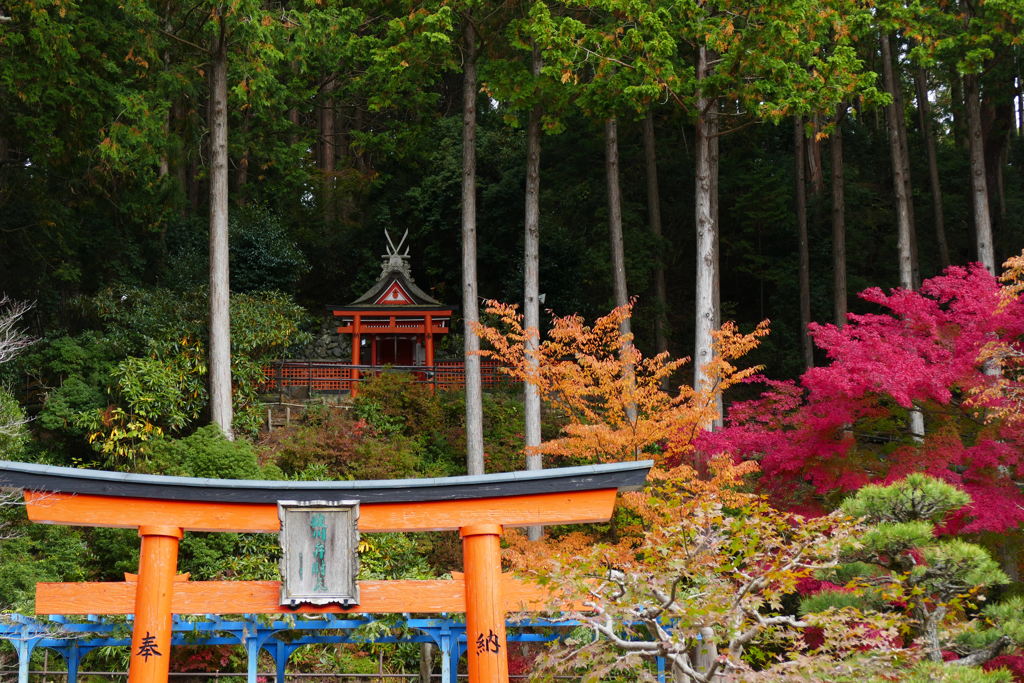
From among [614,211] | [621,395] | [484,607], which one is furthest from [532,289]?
[484,607]

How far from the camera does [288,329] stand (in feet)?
60.2

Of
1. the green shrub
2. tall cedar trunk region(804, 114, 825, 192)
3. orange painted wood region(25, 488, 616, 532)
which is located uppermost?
tall cedar trunk region(804, 114, 825, 192)

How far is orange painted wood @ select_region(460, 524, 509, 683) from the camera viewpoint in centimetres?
853

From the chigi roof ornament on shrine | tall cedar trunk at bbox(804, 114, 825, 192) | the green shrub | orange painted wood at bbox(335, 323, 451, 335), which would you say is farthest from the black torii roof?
tall cedar trunk at bbox(804, 114, 825, 192)

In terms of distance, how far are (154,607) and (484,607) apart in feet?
9.65

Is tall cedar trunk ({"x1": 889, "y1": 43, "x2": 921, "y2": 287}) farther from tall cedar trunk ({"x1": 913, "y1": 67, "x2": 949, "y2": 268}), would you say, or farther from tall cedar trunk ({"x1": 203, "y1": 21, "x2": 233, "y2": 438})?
tall cedar trunk ({"x1": 203, "y1": 21, "x2": 233, "y2": 438})

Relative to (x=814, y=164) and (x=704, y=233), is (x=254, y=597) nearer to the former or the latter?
(x=704, y=233)

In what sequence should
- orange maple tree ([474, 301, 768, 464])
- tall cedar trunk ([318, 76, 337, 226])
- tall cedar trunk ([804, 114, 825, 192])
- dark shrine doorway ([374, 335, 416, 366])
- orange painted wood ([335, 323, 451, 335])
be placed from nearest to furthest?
orange maple tree ([474, 301, 768, 464]), orange painted wood ([335, 323, 451, 335]), dark shrine doorway ([374, 335, 416, 366]), tall cedar trunk ([804, 114, 825, 192]), tall cedar trunk ([318, 76, 337, 226])

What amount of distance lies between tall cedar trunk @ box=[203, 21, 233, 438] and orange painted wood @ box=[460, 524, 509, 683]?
742cm

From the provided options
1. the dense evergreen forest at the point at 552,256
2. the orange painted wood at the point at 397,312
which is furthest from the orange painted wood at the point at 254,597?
Answer: the orange painted wood at the point at 397,312

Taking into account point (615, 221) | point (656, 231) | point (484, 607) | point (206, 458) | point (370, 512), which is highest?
point (656, 231)

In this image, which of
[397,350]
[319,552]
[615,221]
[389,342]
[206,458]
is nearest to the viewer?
[319,552]

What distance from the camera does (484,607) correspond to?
869 cm

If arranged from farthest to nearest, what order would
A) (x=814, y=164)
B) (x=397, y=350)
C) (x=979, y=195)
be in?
(x=814, y=164) → (x=397, y=350) → (x=979, y=195)
